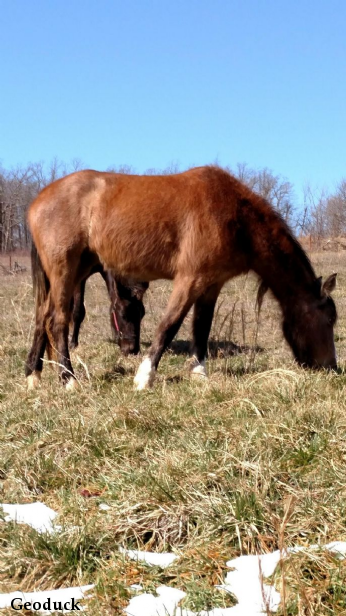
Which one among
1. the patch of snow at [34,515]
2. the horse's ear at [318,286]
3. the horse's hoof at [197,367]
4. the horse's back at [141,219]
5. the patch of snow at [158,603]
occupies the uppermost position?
the horse's back at [141,219]

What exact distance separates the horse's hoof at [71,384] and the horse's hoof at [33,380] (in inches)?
16.2

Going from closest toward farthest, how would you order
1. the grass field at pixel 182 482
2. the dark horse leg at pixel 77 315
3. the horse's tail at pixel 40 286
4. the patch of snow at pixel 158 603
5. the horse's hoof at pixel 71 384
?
the patch of snow at pixel 158 603 < the grass field at pixel 182 482 < the horse's hoof at pixel 71 384 < the horse's tail at pixel 40 286 < the dark horse leg at pixel 77 315

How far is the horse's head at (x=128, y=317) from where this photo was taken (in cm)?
898

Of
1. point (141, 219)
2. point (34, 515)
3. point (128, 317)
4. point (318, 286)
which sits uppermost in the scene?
point (141, 219)

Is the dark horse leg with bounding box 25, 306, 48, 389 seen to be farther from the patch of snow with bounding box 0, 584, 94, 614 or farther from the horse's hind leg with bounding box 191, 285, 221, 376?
the patch of snow with bounding box 0, 584, 94, 614

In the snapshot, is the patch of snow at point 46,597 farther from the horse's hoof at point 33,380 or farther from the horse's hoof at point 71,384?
the horse's hoof at point 33,380

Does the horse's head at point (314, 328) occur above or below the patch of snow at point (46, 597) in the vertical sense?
above

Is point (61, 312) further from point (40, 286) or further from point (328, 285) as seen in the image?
point (328, 285)

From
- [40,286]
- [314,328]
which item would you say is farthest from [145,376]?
[314,328]

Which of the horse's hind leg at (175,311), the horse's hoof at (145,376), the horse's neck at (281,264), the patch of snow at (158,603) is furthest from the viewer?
the horse's neck at (281,264)

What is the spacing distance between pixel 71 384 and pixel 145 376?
724 mm

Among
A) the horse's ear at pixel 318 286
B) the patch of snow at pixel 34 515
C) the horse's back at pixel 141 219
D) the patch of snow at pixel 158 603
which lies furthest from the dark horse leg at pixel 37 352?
the patch of snow at pixel 158 603

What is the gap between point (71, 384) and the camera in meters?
5.96

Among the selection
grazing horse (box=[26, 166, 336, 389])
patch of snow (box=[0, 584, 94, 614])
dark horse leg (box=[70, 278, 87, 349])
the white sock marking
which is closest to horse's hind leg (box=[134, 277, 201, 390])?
grazing horse (box=[26, 166, 336, 389])
